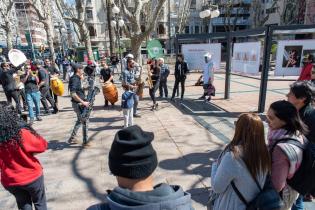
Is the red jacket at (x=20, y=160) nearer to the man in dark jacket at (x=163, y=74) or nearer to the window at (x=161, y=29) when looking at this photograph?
the man in dark jacket at (x=163, y=74)

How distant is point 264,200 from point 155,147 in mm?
3554

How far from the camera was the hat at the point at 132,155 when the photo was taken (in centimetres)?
118

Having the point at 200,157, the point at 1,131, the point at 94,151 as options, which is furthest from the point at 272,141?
the point at 94,151

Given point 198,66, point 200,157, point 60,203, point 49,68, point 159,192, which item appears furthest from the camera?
point 198,66

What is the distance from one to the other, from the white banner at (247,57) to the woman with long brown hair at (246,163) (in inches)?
222

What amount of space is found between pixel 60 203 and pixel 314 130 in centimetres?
330

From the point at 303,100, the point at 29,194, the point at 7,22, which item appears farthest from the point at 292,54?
the point at 7,22

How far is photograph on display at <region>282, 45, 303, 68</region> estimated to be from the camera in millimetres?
7117

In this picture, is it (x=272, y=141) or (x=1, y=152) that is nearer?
(x=272, y=141)

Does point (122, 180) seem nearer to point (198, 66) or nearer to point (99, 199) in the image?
point (99, 199)

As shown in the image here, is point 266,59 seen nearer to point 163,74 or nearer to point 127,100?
point 127,100

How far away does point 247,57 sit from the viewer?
7.40 m

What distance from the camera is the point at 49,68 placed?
400 inches

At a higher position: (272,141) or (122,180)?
(122,180)
